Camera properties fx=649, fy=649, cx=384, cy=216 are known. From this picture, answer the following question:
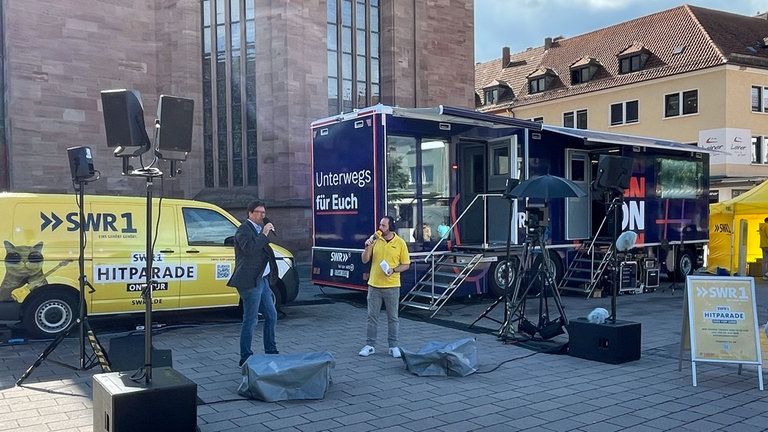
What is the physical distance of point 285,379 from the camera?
5863 millimetres

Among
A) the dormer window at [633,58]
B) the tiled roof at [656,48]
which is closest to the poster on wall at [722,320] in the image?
the tiled roof at [656,48]

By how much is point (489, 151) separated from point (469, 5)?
14.0 metres

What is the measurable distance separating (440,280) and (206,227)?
4.11 metres

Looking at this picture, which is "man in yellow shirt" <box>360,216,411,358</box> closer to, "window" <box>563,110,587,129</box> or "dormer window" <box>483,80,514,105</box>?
"window" <box>563,110,587,129</box>

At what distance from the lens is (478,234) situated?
12.9 meters

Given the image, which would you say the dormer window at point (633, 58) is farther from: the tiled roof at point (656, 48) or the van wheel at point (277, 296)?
the van wheel at point (277, 296)

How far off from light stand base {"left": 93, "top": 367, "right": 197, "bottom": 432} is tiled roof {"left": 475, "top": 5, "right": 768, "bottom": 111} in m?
36.0

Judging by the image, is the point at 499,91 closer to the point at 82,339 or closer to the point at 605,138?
the point at 605,138

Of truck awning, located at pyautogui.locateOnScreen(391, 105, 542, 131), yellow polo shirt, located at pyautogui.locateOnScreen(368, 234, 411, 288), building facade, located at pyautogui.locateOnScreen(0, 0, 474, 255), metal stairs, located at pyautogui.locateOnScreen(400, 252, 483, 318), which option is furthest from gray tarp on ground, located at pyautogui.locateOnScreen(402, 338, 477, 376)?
building facade, located at pyautogui.locateOnScreen(0, 0, 474, 255)

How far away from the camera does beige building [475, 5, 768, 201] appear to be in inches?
1352

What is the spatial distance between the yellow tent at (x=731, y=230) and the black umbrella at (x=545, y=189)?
10.3 m

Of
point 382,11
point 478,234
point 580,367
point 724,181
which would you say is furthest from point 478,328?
point 724,181

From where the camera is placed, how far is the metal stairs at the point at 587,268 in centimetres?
1344

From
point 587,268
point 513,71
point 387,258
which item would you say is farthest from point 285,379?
point 513,71
